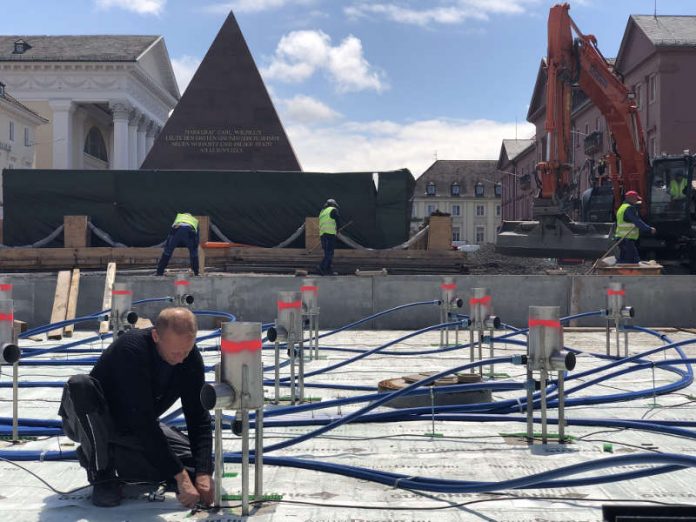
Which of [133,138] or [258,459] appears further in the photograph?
[133,138]

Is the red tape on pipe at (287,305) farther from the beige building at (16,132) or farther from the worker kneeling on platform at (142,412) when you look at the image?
the beige building at (16,132)

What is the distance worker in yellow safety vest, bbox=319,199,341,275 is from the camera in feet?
55.1

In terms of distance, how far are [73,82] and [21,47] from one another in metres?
4.48

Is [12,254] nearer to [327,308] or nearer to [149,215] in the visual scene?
[149,215]

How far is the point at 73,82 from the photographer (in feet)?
203

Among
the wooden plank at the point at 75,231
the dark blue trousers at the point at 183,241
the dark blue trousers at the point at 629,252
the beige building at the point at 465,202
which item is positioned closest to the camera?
the dark blue trousers at the point at 183,241

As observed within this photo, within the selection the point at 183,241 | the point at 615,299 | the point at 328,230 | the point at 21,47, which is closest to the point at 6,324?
the point at 615,299

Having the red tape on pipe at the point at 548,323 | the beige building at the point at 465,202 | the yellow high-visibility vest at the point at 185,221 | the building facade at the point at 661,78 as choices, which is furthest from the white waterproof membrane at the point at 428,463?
the beige building at the point at 465,202

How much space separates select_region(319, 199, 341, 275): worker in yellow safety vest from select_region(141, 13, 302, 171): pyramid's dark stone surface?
6.27m

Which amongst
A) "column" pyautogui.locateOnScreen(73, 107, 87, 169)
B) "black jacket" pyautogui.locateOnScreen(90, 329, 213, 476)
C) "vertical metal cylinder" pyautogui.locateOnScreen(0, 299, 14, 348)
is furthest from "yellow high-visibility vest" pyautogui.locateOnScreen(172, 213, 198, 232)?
"column" pyautogui.locateOnScreen(73, 107, 87, 169)

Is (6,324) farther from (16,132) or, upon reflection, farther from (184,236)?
(16,132)

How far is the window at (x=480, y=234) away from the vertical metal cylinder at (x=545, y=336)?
300 feet

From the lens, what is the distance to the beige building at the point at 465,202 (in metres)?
96.6

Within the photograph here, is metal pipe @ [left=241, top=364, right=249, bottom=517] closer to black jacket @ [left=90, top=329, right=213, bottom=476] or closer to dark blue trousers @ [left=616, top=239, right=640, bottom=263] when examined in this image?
black jacket @ [left=90, top=329, right=213, bottom=476]
